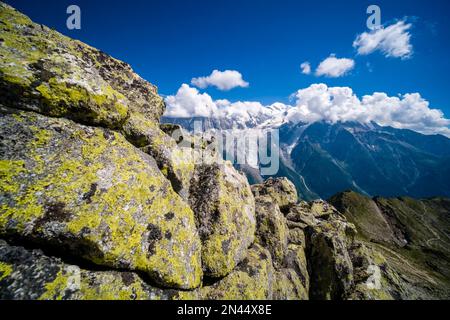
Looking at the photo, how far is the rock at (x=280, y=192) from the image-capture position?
2894cm

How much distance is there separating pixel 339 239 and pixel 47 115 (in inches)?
1027

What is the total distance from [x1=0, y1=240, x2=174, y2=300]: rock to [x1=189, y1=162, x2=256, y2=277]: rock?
4.97m

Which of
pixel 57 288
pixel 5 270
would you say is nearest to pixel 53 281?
pixel 57 288

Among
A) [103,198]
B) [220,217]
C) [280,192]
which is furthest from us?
[280,192]

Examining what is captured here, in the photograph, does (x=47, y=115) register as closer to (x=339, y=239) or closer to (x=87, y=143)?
(x=87, y=143)

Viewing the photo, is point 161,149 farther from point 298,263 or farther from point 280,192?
point 280,192

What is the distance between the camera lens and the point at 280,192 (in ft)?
98.8

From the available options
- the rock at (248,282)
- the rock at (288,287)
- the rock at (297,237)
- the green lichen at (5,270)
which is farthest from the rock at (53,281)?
the rock at (297,237)

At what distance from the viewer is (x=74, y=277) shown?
8094 mm

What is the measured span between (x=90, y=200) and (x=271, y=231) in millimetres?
14902

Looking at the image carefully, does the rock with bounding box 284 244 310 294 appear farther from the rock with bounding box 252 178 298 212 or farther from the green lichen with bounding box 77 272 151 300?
the green lichen with bounding box 77 272 151 300

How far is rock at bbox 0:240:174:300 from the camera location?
22.7ft

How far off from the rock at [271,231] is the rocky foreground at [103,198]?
196 mm
